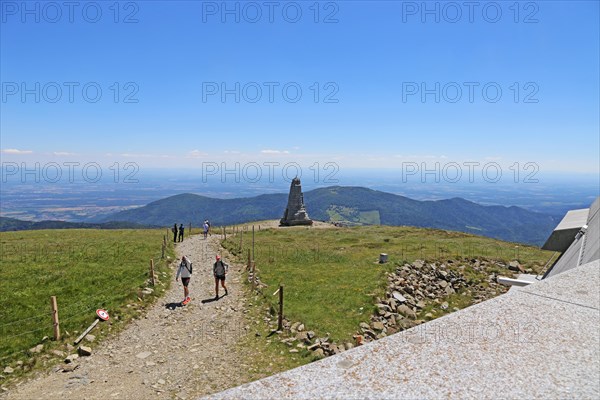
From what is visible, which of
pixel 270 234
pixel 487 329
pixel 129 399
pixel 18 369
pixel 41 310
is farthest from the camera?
pixel 270 234

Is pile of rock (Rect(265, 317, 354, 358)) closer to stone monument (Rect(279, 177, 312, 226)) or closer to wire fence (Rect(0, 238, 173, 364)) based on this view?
wire fence (Rect(0, 238, 173, 364))

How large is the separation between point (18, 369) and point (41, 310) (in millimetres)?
4907

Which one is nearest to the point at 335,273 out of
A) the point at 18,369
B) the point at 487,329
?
the point at 18,369

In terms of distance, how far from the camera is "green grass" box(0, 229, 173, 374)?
14.5m

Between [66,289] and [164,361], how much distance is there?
971 cm

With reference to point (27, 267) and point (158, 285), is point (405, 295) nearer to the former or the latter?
point (158, 285)

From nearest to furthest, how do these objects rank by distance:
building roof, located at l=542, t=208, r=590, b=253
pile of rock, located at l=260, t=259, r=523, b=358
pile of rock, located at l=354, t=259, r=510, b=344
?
1. pile of rock, located at l=260, t=259, r=523, b=358
2. building roof, located at l=542, t=208, r=590, b=253
3. pile of rock, located at l=354, t=259, r=510, b=344

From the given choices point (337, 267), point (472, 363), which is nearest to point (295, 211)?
point (337, 267)

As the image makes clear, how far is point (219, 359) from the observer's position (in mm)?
13773

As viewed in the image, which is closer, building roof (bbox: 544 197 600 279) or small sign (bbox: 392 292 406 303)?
building roof (bbox: 544 197 600 279)

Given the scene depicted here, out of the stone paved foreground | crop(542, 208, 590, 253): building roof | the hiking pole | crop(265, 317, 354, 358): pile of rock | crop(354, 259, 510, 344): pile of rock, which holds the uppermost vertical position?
the stone paved foreground

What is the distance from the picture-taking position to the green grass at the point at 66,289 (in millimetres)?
14547

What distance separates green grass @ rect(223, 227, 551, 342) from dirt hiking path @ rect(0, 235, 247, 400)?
346cm
